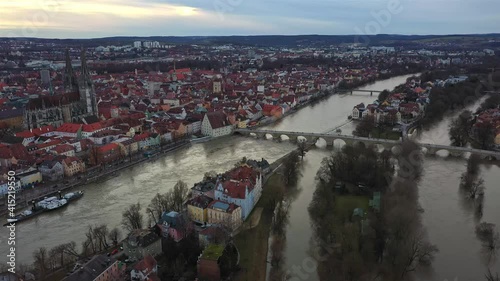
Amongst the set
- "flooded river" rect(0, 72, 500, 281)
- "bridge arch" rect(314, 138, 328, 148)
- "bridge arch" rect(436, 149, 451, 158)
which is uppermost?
"bridge arch" rect(436, 149, 451, 158)

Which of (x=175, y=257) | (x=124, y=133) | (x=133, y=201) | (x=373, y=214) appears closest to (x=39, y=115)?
(x=124, y=133)

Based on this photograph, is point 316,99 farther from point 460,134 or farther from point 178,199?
point 178,199

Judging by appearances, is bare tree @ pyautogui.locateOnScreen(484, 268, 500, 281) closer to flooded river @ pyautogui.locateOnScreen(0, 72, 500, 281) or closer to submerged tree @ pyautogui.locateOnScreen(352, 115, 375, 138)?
flooded river @ pyautogui.locateOnScreen(0, 72, 500, 281)

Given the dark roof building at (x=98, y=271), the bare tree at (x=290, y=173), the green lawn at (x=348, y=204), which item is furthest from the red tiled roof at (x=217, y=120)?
the dark roof building at (x=98, y=271)

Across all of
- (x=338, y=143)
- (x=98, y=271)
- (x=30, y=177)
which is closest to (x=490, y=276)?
(x=98, y=271)

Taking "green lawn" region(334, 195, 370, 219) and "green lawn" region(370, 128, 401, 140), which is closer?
"green lawn" region(334, 195, 370, 219)

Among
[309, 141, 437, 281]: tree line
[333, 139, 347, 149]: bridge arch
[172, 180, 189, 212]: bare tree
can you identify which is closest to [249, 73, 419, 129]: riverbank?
[333, 139, 347, 149]: bridge arch
